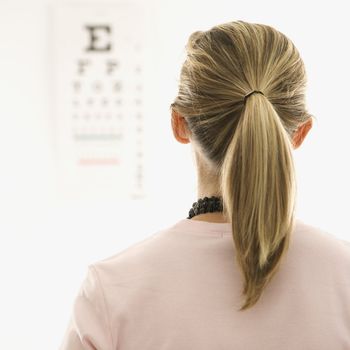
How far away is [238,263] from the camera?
83 centimetres

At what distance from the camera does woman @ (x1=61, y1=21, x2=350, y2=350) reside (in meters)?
0.81

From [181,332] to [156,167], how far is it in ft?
4.79

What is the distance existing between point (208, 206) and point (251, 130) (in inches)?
5.3

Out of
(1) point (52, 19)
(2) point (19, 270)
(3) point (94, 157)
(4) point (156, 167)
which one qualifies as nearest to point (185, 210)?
(4) point (156, 167)

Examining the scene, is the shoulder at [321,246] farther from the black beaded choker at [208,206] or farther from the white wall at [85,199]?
the white wall at [85,199]

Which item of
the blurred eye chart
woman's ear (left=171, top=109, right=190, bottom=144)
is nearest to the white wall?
the blurred eye chart

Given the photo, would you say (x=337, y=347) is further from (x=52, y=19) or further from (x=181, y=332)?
(x=52, y=19)

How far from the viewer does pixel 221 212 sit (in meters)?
A: 0.89

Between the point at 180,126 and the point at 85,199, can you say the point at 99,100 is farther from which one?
the point at 180,126

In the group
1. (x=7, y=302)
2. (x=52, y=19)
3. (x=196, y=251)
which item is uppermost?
(x=52, y=19)

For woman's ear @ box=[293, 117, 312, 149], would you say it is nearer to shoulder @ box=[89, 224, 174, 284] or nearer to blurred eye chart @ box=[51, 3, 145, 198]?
shoulder @ box=[89, 224, 174, 284]

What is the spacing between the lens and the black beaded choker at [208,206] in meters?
0.89

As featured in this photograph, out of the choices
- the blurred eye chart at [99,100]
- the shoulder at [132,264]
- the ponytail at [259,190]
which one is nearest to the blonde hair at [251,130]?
the ponytail at [259,190]

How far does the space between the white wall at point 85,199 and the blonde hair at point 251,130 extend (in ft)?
4.44
